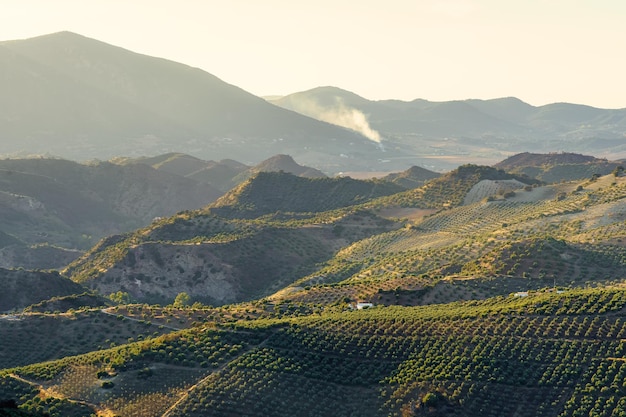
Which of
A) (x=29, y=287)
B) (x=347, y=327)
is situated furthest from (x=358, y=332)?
(x=29, y=287)

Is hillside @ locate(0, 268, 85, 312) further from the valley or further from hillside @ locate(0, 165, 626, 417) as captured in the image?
hillside @ locate(0, 165, 626, 417)

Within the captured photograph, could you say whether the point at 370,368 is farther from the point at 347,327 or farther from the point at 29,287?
the point at 29,287

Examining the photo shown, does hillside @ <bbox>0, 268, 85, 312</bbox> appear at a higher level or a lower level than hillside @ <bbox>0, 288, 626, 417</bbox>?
lower

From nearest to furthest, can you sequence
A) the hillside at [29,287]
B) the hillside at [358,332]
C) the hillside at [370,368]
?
the hillside at [370,368] → the hillside at [358,332] → the hillside at [29,287]

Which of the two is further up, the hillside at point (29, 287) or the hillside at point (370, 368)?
the hillside at point (370, 368)

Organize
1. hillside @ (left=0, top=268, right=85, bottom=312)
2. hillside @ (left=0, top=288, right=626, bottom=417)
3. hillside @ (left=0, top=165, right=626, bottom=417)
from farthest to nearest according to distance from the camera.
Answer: hillside @ (left=0, top=268, right=85, bottom=312)
hillside @ (left=0, top=165, right=626, bottom=417)
hillside @ (left=0, top=288, right=626, bottom=417)

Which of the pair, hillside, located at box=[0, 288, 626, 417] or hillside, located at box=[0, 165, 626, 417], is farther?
hillside, located at box=[0, 165, 626, 417]

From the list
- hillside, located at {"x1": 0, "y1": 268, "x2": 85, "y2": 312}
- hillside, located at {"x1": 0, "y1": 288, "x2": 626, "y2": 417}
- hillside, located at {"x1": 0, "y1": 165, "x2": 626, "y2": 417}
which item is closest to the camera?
hillside, located at {"x1": 0, "y1": 288, "x2": 626, "y2": 417}

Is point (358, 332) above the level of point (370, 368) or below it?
above

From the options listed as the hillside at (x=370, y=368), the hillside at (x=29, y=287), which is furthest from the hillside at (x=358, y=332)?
the hillside at (x=29, y=287)

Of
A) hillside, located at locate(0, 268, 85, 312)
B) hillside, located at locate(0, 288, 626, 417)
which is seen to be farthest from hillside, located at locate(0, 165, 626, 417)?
hillside, located at locate(0, 268, 85, 312)

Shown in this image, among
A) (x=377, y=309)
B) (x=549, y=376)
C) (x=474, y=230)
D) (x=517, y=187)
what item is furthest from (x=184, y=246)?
(x=549, y=376)

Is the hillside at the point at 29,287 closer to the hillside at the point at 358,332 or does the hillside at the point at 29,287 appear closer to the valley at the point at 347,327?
the valley at the point at 347,327

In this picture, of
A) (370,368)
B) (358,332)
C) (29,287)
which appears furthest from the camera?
(29,287)
